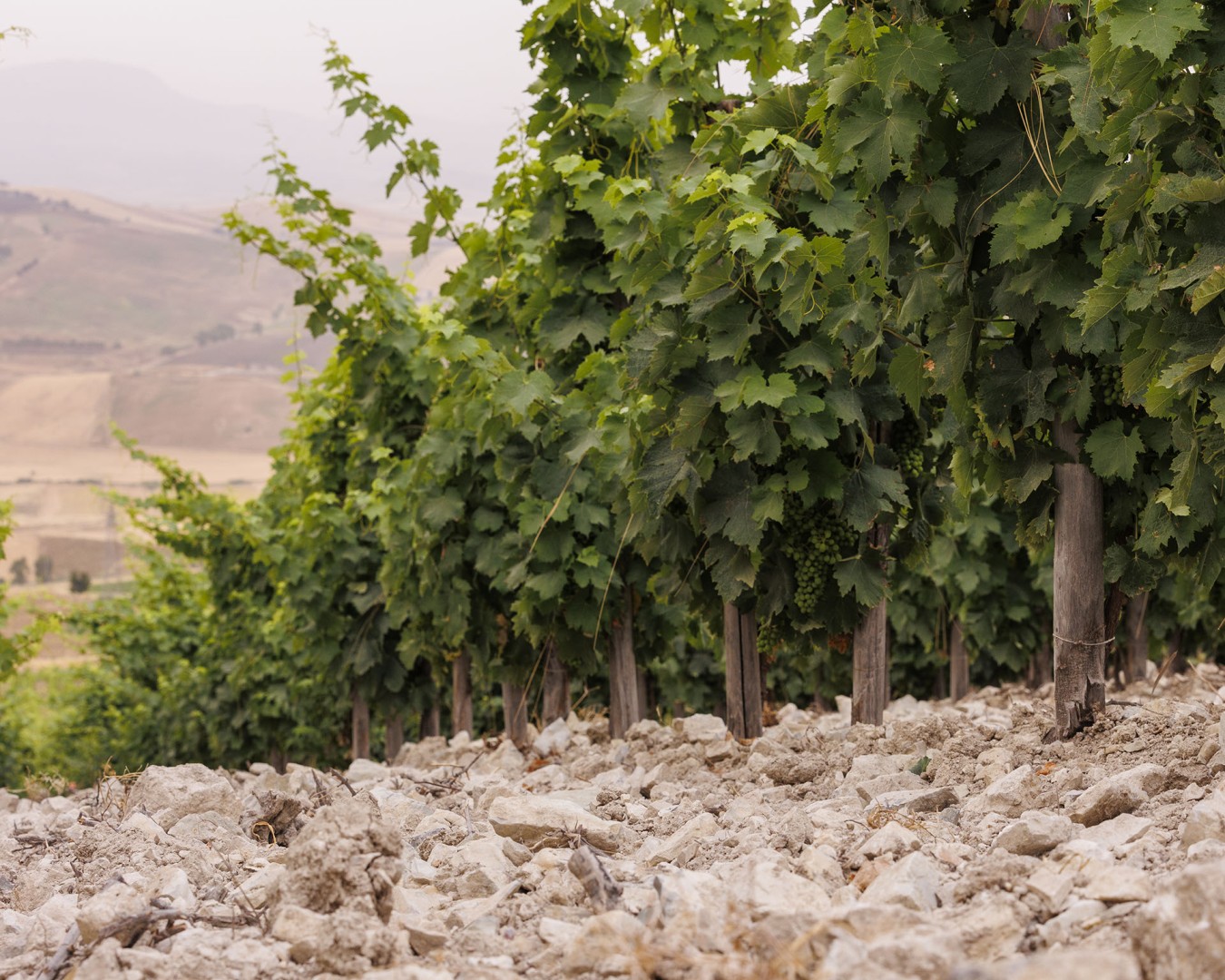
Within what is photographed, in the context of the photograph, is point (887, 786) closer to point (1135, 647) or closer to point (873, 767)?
point (873, 767)

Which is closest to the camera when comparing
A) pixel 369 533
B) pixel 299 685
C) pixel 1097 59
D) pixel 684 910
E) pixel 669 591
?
pixel 684 910

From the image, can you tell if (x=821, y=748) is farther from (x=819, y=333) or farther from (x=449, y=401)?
(x=449, y=401)

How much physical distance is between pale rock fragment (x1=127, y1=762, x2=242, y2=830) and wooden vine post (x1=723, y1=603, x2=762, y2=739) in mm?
2598

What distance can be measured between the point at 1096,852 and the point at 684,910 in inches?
37.9

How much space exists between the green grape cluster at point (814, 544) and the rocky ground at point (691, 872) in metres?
0.81

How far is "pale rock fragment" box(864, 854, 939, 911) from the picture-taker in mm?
2701

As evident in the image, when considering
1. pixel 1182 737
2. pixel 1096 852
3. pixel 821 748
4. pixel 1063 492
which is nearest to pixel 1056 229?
pixel 1063 492

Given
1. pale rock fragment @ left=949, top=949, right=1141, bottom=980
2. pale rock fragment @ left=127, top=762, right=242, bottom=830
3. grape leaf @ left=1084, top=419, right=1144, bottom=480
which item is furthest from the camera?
pale rock fragment @ left=127, top=762, right=242, bottom=830

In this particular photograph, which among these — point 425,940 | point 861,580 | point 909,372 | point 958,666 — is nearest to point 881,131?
point 909,372

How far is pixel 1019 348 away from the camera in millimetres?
4504

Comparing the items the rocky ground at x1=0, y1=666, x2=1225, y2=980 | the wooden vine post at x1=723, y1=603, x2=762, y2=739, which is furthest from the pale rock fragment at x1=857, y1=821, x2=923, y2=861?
the wooden vine post at x1=723, y1=603, x2=762, y2=739

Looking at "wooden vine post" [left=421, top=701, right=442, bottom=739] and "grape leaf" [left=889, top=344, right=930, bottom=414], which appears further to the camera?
"wooden vine post" [left=421, top=701, right=442, bottom=739]

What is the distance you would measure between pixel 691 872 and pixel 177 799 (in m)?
2.28

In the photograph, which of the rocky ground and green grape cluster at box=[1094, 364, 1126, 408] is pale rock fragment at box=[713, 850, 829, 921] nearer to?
the rocky ground
